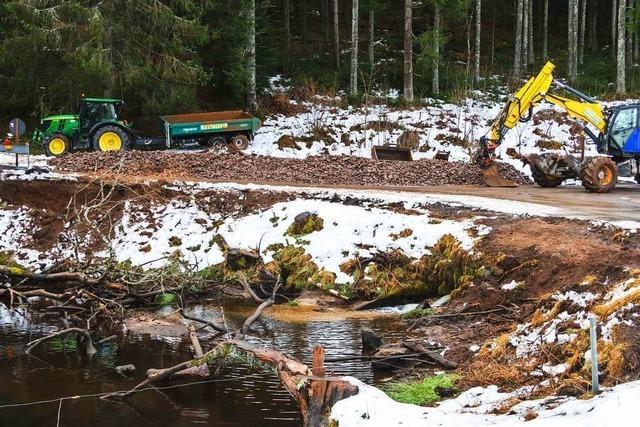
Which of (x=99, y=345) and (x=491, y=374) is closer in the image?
(x=491, y=374)

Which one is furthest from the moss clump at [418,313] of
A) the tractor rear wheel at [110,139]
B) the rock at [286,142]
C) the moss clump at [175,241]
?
the rock at [286,142]

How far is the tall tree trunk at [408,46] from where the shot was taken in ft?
94.3

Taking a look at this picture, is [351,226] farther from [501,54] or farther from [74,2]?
[501,54]

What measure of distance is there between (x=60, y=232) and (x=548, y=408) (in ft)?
40.9

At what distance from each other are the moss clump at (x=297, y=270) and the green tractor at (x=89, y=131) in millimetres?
10527

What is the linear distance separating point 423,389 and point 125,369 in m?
3.65

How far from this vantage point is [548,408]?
18.8ft

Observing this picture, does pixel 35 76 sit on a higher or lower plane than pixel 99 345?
higher

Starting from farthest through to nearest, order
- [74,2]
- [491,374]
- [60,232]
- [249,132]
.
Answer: [249,132]
[74,2]
[60,232]
[491,374]

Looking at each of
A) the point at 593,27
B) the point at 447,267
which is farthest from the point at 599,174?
the point at 593,27

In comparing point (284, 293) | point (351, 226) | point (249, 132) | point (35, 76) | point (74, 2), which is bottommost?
point (284, 293)

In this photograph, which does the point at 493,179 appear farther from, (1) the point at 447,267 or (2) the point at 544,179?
(1) the point at 447,267

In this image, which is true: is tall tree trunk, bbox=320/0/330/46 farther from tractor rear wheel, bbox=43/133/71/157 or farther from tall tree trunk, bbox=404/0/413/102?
tractor rear wheel, bbox=43/133/71/157

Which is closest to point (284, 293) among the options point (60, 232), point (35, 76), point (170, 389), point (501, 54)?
point (170, 389)
